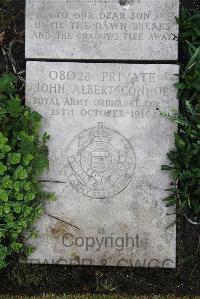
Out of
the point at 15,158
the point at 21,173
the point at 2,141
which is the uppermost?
the point at 2,141

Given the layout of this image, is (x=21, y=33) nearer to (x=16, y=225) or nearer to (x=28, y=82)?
(x=28, y=82)

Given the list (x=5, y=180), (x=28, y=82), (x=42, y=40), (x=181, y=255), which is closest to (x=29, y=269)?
(x=5, y=180)

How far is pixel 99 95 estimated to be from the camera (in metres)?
4.34

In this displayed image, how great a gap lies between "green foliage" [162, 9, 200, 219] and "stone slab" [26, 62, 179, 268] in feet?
0.30

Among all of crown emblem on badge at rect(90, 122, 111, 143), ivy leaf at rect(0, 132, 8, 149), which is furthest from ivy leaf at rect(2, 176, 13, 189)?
crown emblem on badge at rect(90, 122, 111, 143)

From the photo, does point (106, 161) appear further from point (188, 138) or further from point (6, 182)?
point (6, 182)

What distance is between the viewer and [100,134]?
170 inches

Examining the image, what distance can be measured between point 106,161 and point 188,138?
0.72m

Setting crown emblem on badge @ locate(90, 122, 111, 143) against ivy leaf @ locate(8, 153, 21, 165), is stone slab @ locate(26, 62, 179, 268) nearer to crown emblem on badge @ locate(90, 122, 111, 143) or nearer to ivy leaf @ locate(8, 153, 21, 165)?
crown emblem on badge @ locate(90, 122, 111, 143)

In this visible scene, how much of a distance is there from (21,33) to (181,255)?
8.03 ft

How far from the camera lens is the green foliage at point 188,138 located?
4180mm

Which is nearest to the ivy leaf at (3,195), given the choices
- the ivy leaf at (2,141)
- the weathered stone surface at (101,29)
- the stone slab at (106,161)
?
the ivy leaf at (2,141)

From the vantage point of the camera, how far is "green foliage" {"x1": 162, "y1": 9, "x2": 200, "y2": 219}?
13.7 ft

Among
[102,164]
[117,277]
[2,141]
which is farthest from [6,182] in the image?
[117,277]
